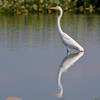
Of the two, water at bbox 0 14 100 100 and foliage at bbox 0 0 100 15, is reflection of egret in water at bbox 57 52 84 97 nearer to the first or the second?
water at bbox 0 14 100 100

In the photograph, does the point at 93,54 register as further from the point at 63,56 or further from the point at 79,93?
the point at 79,93

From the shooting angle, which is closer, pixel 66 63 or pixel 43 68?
pixel 43 68

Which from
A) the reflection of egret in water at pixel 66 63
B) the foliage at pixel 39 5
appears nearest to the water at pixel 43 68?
the reflection of egret in water at pixel 66 63

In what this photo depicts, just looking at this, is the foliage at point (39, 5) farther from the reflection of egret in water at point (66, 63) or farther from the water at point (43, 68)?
the reflection of egret in water at point (66, 63)

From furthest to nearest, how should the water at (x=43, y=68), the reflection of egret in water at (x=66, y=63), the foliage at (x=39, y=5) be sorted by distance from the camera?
the foliage at (x=39, y=5), the reflection of egret in water at (x=66, y=63), the water at (x=43, y=68)

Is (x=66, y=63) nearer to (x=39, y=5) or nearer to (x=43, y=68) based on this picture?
(x=43, y=68)

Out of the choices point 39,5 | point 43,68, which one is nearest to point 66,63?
point 43,68

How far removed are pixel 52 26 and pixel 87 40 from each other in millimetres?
4724

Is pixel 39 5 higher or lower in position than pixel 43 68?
lower

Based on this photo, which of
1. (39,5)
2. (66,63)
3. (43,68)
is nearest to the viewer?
(43,68)

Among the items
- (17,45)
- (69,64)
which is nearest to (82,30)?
(17,45)

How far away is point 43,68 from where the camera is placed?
1006 centimetres

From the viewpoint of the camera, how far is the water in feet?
27.1

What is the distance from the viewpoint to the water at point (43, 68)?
27.1 feet
